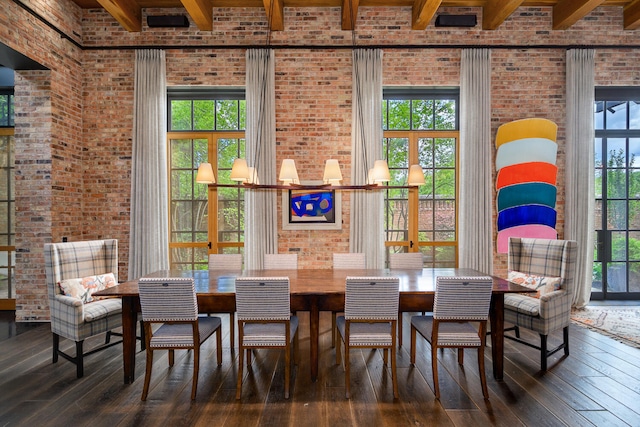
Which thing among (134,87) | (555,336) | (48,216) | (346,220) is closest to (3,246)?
(48,216)

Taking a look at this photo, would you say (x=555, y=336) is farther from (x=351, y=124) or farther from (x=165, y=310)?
(x=165, y=310)

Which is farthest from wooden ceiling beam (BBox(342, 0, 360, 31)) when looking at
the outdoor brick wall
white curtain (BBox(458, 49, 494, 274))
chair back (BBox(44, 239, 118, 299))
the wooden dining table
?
chair back (BBox(44, 239, 118, 299))

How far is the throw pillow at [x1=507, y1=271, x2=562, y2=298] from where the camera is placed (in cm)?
337

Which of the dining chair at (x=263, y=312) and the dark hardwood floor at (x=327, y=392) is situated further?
the dining chair at (x=263, y=312)

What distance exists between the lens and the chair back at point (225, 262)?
4032mm

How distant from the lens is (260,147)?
16.0ft

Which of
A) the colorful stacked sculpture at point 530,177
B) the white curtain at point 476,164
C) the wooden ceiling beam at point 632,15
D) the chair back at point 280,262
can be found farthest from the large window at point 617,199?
the chair back at point 280,262

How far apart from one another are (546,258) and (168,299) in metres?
3.76

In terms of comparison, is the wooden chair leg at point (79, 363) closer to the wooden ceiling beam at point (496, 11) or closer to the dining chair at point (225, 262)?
the dining chair at point (225, 262)

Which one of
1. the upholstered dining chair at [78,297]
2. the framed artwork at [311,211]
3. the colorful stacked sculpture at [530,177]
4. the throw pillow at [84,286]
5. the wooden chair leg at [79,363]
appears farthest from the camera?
the framed artwork at [311,211]

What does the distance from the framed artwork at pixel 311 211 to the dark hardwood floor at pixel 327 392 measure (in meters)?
1.95

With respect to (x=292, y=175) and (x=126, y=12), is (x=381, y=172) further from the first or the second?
(x=126, y=12)

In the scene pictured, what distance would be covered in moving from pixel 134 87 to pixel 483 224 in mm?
5583

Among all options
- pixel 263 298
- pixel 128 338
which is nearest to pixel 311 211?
pixel 263 298
